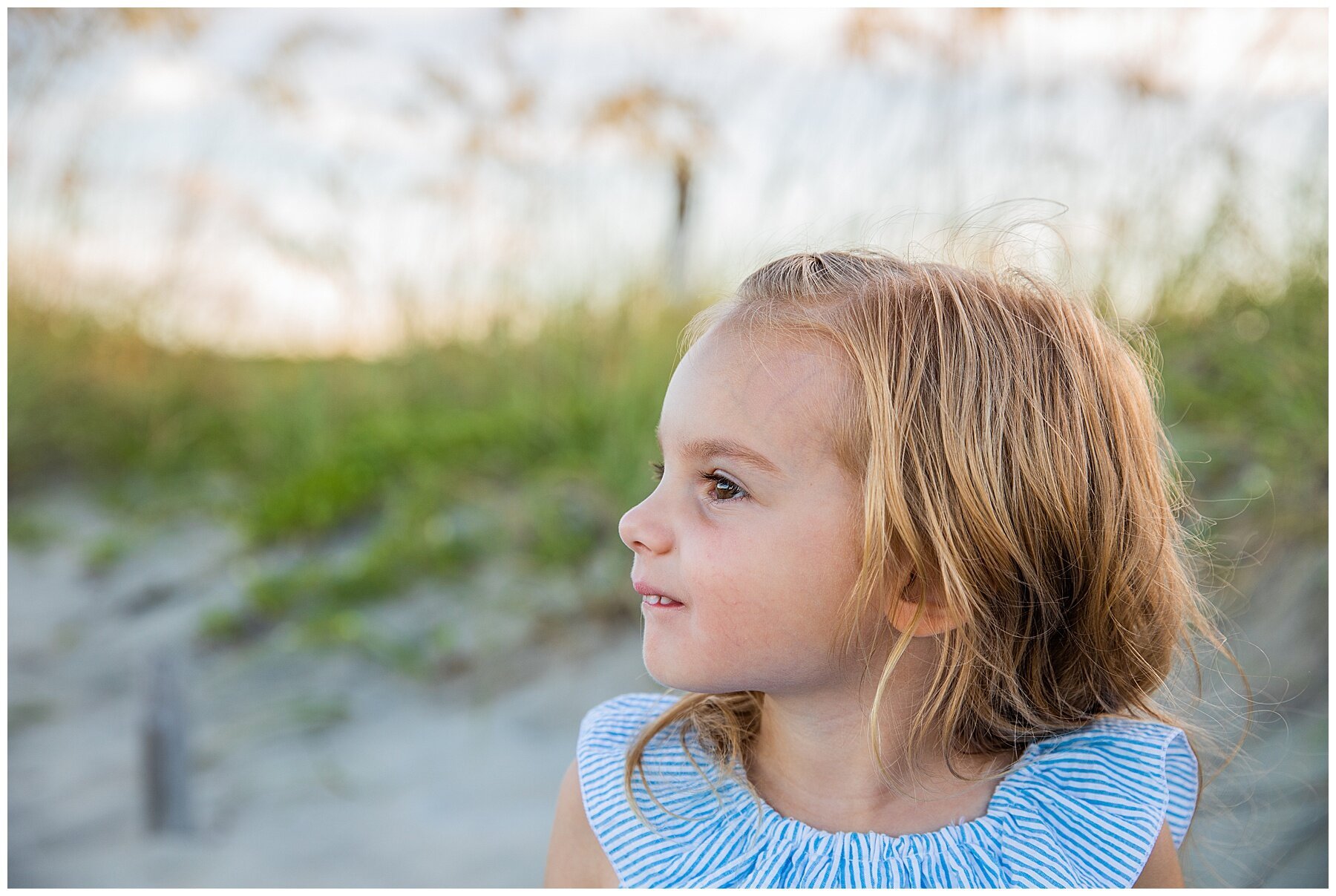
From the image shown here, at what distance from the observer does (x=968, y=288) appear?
3.96 feet

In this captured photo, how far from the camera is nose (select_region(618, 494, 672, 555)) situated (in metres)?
1.12

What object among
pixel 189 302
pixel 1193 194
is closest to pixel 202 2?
pixel 189 302

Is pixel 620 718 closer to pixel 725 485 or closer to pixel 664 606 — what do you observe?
pixel 664 606

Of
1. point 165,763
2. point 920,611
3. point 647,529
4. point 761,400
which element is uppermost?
point 761,400

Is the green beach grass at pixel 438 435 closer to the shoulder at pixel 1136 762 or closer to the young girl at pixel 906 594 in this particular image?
the shoulder at pixel 1136 762

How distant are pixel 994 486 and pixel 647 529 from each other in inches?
15.0

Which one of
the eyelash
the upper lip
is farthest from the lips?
the eyelash

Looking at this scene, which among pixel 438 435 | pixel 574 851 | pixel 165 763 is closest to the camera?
pixel 574 851

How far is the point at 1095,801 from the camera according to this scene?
1181mm

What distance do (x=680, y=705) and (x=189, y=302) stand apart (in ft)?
14.9

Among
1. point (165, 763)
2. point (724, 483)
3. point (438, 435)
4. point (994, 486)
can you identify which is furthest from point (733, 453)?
point (438, 435)

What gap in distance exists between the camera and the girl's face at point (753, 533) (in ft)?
3.59

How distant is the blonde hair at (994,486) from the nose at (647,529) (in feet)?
0.68

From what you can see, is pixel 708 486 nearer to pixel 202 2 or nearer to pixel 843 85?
pixel 843 85
